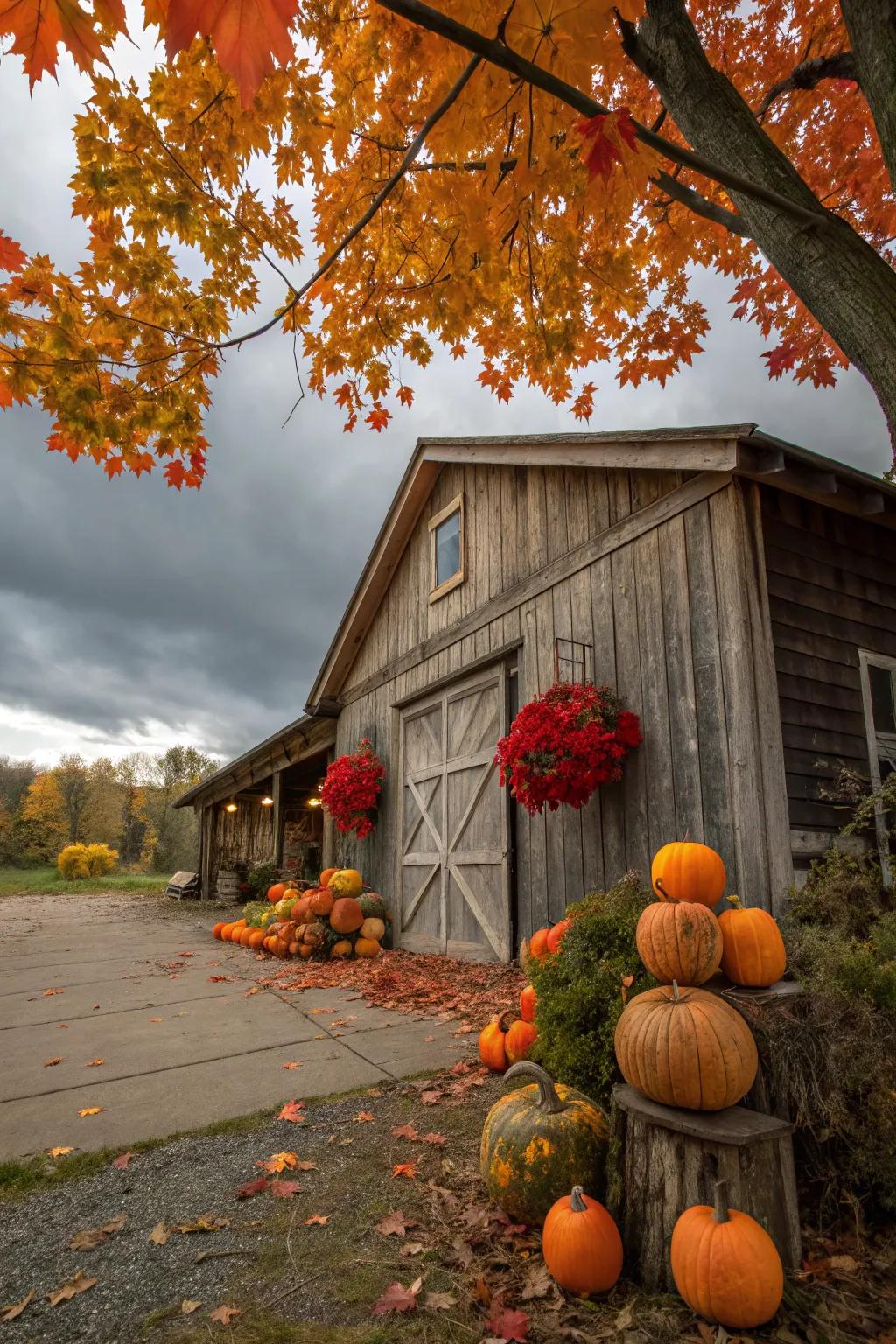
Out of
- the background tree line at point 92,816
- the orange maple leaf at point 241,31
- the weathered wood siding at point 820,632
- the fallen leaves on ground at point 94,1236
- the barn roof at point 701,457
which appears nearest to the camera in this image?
the orange maple leaf at point 241,31

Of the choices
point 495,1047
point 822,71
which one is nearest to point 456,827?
point 495,1047

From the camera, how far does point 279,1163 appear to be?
9.25 feet

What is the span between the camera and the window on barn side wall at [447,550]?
8.41m

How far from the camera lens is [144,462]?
4043mm

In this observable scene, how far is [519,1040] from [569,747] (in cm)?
187

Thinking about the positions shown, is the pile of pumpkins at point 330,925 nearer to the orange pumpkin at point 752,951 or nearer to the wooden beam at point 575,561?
the wooden beam at point 575,561

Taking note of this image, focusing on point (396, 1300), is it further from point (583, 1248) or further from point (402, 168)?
point (402, 168)

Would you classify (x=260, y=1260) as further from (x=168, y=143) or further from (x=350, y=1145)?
(x=168, y=143)

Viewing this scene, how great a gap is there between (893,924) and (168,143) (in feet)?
17.7

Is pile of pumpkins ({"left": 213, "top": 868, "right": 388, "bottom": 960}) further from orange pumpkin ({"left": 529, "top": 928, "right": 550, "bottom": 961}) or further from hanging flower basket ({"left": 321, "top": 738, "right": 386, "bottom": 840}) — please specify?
orange pumpkin ({"left": 529, "top": 928, "right": 550, "bottom": 961})

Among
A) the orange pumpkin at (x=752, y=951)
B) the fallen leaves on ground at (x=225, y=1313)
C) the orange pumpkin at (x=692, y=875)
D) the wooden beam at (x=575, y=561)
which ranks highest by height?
the wooden beam at (x=575, y=561)

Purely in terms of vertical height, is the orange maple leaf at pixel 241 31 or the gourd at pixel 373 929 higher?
the orange maple leaf at pixel 241 31

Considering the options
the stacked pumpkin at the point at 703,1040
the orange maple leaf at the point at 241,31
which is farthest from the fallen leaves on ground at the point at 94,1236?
the orange maple leaf at the point at 241,31

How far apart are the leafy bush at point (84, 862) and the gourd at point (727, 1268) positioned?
27974 millimetres
